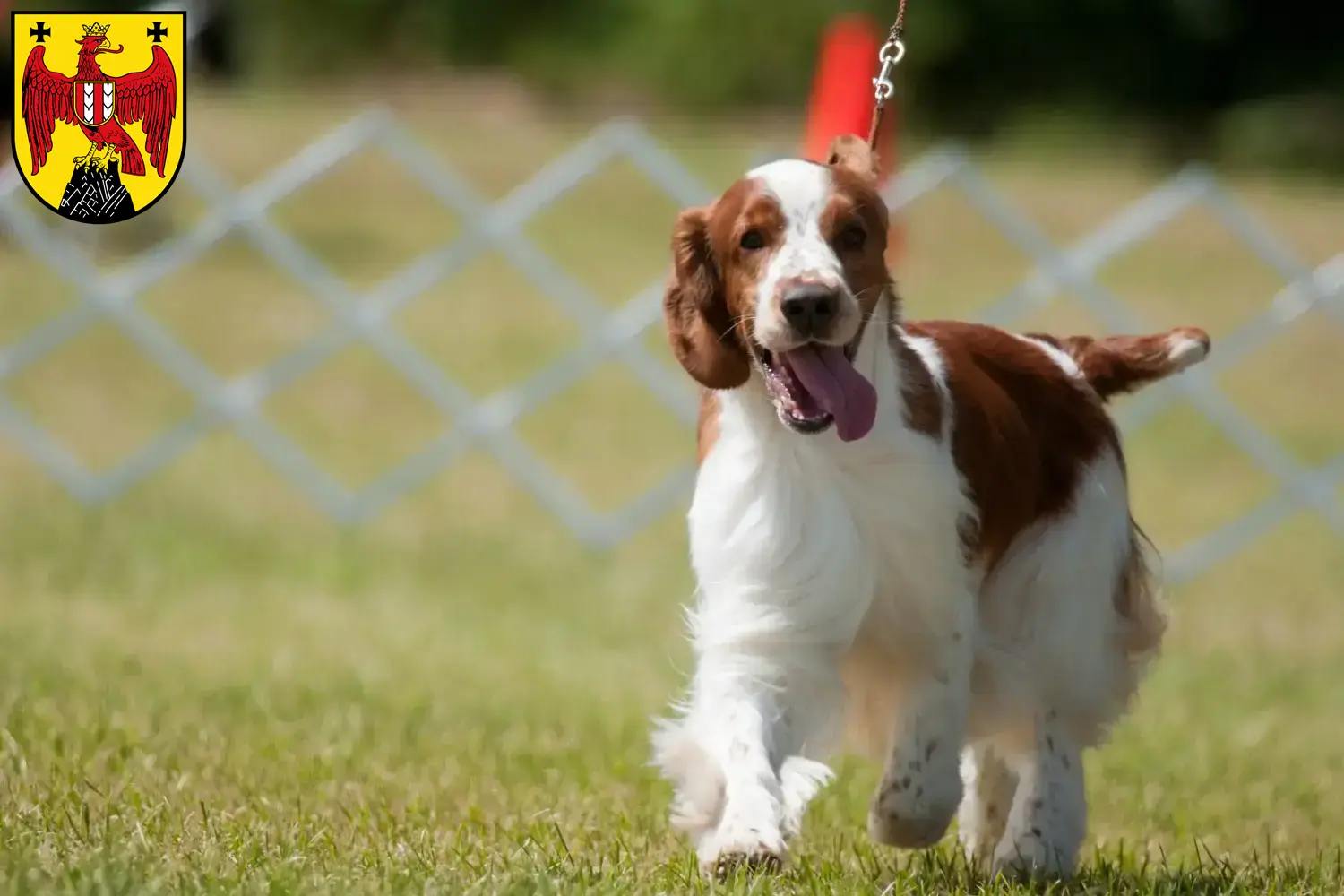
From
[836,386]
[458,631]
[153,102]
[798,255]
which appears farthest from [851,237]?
[458,631]

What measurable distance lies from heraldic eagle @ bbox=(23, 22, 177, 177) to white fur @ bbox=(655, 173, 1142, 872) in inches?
99.4

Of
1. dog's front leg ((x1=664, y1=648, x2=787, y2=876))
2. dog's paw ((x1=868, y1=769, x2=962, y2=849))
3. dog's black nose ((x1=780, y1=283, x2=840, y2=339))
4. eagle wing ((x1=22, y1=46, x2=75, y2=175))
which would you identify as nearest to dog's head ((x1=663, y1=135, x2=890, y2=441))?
dog's black nose ((x1=780, y1=283, x2=840, y2=339))

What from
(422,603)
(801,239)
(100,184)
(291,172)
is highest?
(801,239)

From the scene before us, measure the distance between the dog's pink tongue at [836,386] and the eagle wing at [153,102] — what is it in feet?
9.09

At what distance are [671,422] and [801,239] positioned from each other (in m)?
8.68

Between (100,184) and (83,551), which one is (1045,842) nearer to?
(100,184)

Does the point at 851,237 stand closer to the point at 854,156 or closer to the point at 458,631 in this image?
the point at 854,156

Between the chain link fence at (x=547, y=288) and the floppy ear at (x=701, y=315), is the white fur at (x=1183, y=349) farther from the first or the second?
the chain link fence at (x=547, y=288)

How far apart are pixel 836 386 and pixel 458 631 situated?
4.23 meters

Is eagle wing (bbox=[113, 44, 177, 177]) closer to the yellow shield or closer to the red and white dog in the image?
the yellow shield

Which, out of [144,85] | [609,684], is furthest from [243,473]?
[144,85]

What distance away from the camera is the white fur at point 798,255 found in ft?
11.5

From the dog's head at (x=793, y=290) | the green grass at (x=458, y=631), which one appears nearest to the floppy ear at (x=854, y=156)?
the dog's head at (x=793, y=290)

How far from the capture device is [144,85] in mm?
5723
